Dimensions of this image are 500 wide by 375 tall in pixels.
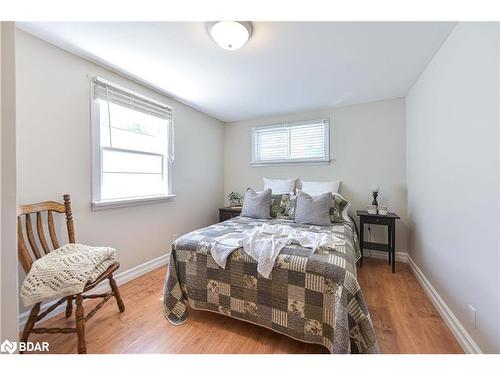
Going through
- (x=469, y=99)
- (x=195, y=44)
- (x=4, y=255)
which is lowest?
(x=4, y=255)

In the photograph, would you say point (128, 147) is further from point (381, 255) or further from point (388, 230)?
point (381, 255)

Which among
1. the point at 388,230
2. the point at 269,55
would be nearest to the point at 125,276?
the point at 269,55

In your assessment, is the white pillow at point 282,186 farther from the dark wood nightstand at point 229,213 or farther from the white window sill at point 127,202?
the white window sill at point 127,202

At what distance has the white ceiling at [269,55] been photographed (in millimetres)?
1492

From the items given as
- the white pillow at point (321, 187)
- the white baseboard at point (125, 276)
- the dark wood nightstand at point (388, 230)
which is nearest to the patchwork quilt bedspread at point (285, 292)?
the white baseboard at point (125, 276)

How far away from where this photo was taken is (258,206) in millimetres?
2756

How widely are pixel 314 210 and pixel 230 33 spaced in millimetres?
1912

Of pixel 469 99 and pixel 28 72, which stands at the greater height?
pixel 28 72
